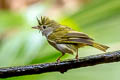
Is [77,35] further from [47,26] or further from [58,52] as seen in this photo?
[58,52]

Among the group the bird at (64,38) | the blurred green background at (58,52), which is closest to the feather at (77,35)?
the bird at (64,38)

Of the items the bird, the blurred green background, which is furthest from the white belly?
the blurred green background

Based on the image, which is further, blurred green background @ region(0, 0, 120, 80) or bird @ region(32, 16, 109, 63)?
blurred green background @ region(0, 0, 120, 80)

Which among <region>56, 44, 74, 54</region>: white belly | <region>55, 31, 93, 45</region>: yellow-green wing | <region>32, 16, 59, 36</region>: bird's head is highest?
<region>32, 16, 59, 36</region>: bird's head

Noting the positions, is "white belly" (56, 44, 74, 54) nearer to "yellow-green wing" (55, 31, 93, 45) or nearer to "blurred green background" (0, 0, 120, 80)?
"yellow-green wing" (55, 31, 93, 45)

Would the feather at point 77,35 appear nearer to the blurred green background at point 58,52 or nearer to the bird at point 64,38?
the bird at point 64,38

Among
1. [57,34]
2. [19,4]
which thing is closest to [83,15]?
[57,34]

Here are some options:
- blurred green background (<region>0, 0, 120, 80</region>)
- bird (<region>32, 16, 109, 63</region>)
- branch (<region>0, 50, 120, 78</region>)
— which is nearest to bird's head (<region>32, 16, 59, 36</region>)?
bird (<region>32, 16, 109, 63</region>)

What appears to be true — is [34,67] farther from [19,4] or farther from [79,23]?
[19,4]

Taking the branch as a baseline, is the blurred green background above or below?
above
